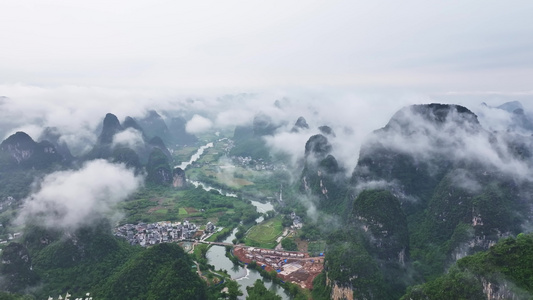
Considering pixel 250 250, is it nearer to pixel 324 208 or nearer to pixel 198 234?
pixel 198 234

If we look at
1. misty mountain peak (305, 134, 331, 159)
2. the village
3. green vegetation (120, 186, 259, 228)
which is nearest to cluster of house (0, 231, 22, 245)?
green vegetation (120, 186, 259, 228)

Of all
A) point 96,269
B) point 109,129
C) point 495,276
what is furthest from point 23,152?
point 495,276

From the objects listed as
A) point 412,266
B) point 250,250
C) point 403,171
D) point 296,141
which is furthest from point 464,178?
point 296,141

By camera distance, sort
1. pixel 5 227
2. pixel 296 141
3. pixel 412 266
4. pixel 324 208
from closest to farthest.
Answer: pixel 412 266 → pixel 5 227 → pixel 324 208 → pixel 296 141

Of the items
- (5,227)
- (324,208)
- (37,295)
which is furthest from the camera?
(324,208)

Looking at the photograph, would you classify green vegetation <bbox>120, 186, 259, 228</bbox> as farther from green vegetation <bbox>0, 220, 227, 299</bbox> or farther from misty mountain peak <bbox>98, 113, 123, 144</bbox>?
misty mountain peak <bbox>98, 113, 123, 144</bbox>

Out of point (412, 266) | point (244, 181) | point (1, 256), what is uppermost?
point (1, 256)
